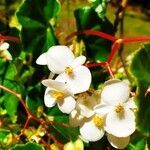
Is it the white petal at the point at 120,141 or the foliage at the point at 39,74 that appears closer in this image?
the white petal at the point at 120,141

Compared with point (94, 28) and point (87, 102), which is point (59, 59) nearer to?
point (87, 102)

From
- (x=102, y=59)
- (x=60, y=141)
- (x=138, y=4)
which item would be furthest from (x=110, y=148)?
(x=138, y=4)

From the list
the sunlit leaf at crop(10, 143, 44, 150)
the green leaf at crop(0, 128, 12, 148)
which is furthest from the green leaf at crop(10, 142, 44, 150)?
the green leaf at crop(0, 128, 12, 148)

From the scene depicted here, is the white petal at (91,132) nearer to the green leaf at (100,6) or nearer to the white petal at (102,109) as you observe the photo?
the white petal at (102,109)

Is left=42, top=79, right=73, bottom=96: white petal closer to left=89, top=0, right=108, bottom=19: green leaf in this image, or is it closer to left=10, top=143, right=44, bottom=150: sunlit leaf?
left=10, top=143, right=44, bottom=150: sunlit leaf

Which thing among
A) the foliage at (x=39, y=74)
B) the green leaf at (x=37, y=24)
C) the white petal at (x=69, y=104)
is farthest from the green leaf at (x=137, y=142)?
the green leaf at (x=37, y=24)

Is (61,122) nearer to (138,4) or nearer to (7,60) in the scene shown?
(7,60)

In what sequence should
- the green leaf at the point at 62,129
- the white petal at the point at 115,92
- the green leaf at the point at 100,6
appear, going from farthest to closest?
the green leaf at the point at 100,6
the green leaf at the point at 62,129
the white petal at the point at 115,92
